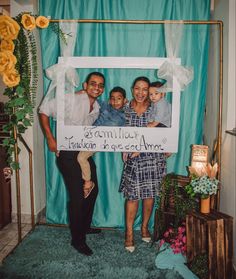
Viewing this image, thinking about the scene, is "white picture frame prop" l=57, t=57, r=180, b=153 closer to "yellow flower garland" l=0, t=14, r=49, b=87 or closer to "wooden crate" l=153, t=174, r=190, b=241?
"wooden crate" l=153, t=174, r=190, b=241

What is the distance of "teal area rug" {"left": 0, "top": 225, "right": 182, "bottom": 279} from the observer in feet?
7.01

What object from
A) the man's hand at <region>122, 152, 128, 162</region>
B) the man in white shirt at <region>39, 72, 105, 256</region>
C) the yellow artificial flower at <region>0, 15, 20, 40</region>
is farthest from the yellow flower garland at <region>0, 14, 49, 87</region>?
the man's hand at <region>122, 152, 128, 162</region>

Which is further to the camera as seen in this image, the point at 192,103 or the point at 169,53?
the point at 192,103

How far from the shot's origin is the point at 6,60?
2074 mm

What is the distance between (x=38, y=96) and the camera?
2834mm

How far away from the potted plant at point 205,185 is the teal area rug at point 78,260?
1.87ft

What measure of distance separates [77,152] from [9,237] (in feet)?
Result: 3.39

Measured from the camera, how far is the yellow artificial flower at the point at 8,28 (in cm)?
204

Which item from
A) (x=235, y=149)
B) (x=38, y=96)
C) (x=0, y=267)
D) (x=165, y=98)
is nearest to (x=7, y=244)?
(x=0, y=267)

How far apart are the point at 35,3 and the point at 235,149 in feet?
7.12

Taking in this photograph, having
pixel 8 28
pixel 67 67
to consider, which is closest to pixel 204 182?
pixel 67 67

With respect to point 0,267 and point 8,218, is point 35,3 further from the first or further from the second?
point 0,267

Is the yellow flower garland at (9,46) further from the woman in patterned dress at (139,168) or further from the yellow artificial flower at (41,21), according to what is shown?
the woman in patterned dress at (139,168)

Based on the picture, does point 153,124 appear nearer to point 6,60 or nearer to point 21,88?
point 21,88
